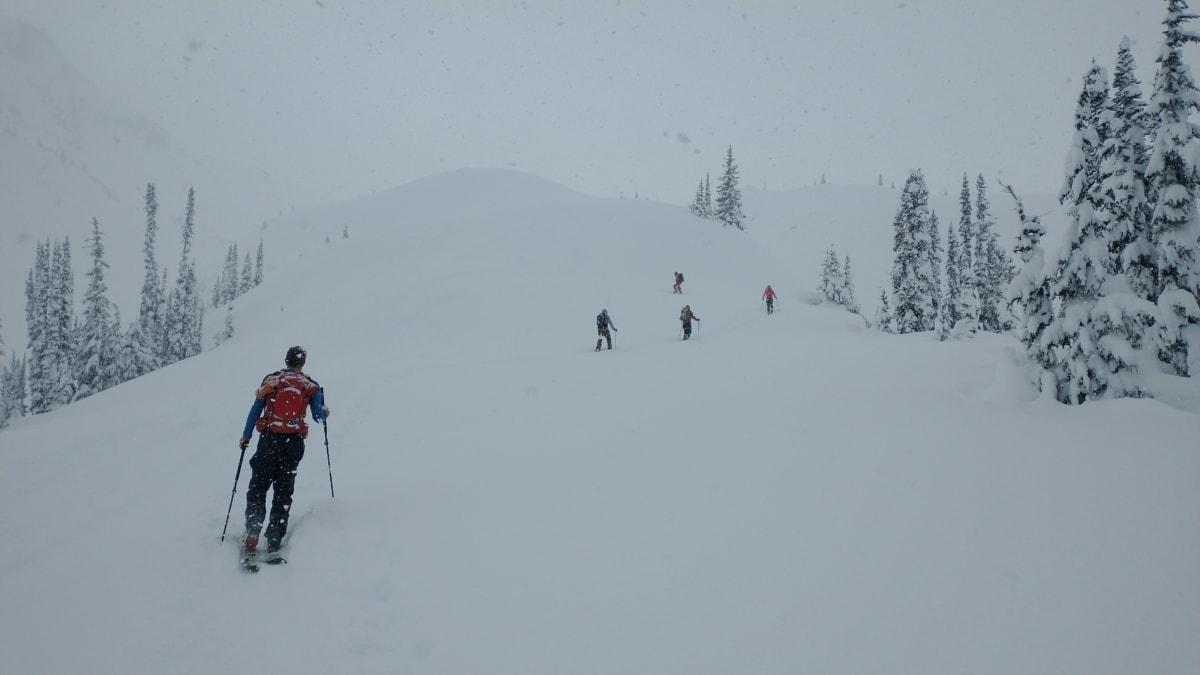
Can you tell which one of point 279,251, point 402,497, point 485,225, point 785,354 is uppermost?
point 279,251

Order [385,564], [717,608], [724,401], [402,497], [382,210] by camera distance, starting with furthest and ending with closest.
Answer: [382,210] < [724,401] < [402,497] < [385,564] < [717,608]

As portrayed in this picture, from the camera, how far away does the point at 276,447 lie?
712cm

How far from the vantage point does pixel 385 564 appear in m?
6.62

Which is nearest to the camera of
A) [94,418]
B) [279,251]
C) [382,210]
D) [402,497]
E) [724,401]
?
[402,497]

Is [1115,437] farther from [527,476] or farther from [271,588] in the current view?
[271,588]

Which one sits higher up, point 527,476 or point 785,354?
point 785,354

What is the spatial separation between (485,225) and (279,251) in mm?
158474

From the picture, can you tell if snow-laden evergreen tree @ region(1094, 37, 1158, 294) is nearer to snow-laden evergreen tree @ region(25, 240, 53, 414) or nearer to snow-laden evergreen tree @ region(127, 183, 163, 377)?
snow-laden evergreen tree @ region(127, 183, 163, 377)

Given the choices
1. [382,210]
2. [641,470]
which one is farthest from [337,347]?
[382,210]

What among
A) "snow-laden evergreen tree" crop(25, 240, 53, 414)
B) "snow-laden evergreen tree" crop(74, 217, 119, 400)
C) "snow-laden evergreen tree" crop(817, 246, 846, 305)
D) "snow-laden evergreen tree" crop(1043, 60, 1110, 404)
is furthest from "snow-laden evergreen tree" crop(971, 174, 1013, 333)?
"snow-laden evergreen tree" crop(25, 240, 53, 414)

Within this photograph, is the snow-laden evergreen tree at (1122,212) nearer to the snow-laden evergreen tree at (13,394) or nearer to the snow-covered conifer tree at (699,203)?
the snow-covered conifer tree at (699,203)

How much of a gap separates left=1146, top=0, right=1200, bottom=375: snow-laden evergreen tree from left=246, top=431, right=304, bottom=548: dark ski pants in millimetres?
17621

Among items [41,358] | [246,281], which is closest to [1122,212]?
[41,358]

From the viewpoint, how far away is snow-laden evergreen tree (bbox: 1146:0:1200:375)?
12320 mm
